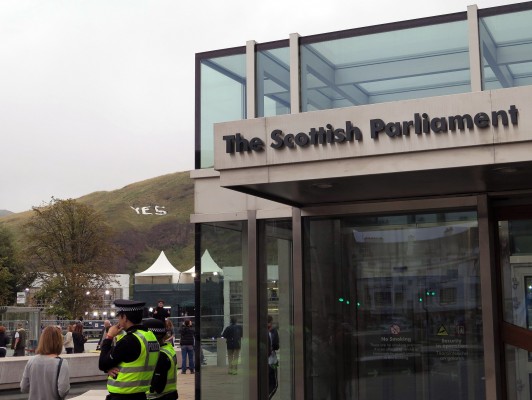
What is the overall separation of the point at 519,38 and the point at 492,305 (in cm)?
348

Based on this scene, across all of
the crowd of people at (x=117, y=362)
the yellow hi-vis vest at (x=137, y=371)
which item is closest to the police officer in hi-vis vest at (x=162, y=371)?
the crowd of people at (x=117, y=362)

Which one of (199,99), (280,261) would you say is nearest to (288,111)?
(199,99)

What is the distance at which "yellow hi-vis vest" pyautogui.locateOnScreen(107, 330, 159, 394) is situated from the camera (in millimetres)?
7371

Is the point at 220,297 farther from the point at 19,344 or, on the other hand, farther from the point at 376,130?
the point at 19,344

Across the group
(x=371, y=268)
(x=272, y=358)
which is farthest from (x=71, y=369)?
(x=371, y=268)

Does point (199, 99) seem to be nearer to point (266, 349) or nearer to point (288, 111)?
point (288, 111)

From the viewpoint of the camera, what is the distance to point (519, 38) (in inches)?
405

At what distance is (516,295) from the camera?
10570mm

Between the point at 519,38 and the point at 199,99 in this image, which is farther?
the point at 199,99

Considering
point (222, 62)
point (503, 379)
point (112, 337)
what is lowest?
A: point (503, 379)

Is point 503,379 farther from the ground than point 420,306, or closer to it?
Answer: closer to it

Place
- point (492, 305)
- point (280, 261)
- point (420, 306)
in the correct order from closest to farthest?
point (492, 305), point (420, 306), point (280, 261)

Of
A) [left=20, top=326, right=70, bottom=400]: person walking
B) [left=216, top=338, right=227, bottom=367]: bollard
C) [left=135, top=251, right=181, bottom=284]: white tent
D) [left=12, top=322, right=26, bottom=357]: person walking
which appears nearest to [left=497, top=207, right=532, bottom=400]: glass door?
[left=216, top=338, right=227, bottom=367]: bollard

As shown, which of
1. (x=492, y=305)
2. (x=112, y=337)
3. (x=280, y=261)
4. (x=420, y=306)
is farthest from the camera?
(x=280, y=261)
